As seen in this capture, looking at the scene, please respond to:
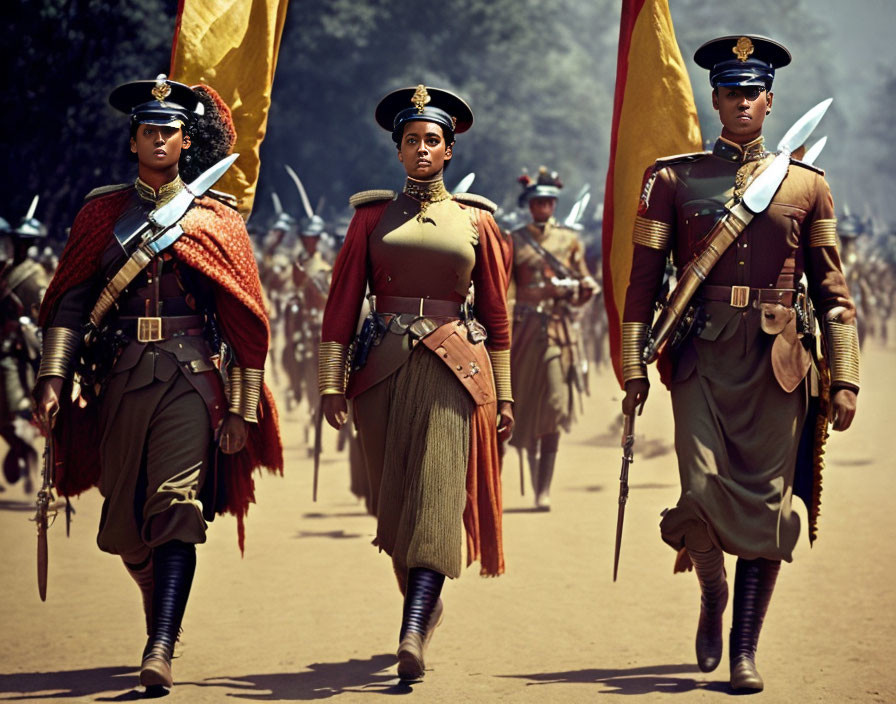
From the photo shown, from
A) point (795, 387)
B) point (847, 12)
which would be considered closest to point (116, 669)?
point (795, 387)

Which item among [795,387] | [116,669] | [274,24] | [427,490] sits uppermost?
[274,24]

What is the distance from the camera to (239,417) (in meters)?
6.05

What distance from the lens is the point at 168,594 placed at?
585 cm

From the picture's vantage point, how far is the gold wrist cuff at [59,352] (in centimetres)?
587

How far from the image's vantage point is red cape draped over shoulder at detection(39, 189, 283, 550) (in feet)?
19.6

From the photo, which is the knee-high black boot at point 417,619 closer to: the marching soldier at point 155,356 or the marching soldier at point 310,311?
the marching soldier at point 155,356

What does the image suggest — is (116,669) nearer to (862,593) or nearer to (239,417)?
(239,417)

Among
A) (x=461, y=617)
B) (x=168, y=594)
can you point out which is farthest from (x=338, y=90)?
(x=168, y=594)

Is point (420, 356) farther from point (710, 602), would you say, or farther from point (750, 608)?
point (750, 608)

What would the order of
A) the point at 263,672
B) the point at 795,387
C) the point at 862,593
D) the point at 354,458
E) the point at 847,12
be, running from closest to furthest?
the point at 795,387
the point at 263,672
the point at 862,593
the point at 354,458
the point at 847,12

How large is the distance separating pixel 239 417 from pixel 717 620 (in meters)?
1.98

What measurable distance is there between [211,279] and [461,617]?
224 cm

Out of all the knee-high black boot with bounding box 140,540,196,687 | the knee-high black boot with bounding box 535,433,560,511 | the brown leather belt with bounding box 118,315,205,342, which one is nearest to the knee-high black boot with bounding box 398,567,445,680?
the knee-high black boot with bounding box 140,540,196,687

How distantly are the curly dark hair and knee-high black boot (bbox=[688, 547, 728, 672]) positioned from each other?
244cm
